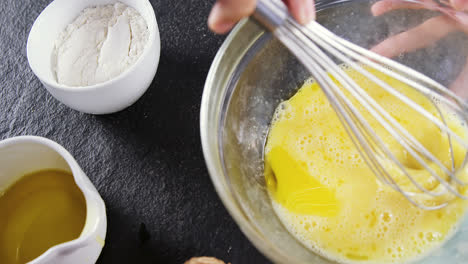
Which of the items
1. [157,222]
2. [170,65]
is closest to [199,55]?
[170,65]

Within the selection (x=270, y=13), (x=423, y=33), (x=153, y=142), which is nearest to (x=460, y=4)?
A: (x=423, y=33)

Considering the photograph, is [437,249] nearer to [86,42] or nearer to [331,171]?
[331,171]

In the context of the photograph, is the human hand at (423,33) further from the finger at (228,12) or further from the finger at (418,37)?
the finger at (228,12)

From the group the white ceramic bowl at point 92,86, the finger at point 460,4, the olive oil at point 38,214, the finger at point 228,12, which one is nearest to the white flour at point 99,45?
the white ceramic bowl at point 92,86

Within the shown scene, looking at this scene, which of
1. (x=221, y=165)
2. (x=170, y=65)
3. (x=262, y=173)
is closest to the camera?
(x=221, y=165)

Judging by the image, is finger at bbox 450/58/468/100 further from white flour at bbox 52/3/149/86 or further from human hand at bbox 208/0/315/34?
white flour at bbox 52/3/149/86
